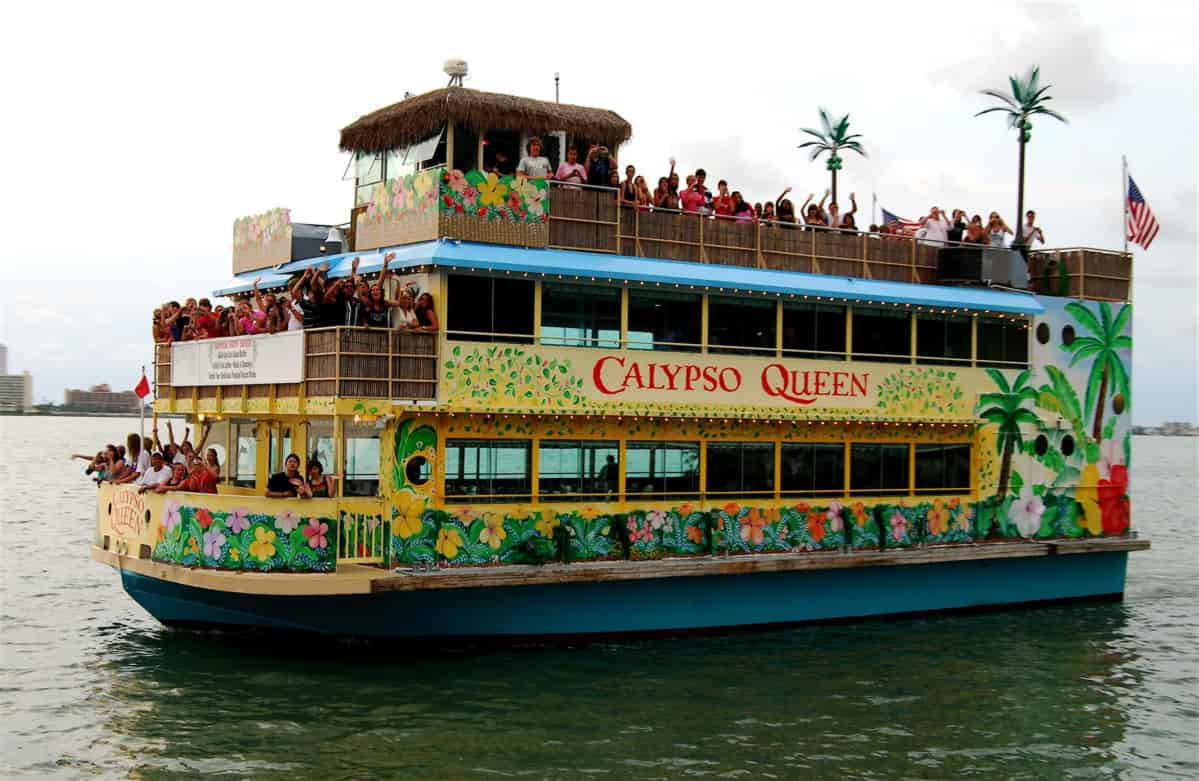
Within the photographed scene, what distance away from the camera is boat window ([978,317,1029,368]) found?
2295cm

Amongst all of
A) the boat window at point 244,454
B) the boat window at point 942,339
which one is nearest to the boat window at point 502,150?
the boat window at point 244,454

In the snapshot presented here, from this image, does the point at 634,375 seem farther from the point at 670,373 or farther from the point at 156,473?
the point at 156,473

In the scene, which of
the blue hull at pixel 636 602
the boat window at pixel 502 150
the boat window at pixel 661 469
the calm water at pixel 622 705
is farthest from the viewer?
the boat window at pixel 502 150

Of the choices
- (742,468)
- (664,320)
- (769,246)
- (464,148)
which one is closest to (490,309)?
(664,320)

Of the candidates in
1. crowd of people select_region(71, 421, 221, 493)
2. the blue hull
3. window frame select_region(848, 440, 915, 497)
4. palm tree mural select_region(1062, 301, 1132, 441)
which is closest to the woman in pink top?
the blue hull

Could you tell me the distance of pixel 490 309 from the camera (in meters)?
18.2

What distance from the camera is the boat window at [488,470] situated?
59.0ft

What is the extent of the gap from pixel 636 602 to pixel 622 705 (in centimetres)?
310

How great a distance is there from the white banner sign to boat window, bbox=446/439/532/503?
2218mm

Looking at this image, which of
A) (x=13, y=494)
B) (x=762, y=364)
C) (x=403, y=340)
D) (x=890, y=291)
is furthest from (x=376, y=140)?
(x=13, y=494)

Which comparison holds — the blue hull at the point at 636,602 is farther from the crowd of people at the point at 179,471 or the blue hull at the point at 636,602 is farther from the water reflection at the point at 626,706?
the crowd of people at the point at 179,471

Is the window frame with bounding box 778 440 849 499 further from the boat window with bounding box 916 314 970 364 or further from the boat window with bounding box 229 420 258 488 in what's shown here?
the boat window with bounding box 229 420 258 488

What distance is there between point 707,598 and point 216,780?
8139 millimetres

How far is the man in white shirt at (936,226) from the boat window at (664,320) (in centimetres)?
582
